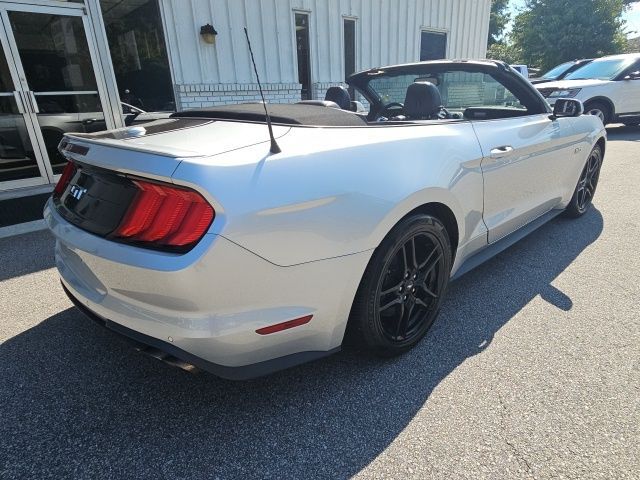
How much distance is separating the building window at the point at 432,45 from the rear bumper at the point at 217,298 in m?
10.8

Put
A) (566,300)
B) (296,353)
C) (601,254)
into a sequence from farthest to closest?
(601,254)
(566,300)
(296,353)

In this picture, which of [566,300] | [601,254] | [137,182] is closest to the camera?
[137,182]

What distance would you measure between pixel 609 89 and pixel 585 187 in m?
7.22

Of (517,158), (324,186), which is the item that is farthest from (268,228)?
(517,158)

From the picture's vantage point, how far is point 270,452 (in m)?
1.64

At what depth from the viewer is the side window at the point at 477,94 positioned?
10.3ft

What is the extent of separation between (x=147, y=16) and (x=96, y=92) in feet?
5.89

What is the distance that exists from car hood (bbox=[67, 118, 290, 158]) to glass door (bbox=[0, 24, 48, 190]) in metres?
4.63

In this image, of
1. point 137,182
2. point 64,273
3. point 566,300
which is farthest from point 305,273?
point 566,300

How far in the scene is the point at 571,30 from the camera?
22484mm

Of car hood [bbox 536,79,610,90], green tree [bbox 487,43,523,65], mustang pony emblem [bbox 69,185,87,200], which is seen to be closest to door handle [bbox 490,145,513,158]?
mustang pony emblem [bbox 69,185,87,200]

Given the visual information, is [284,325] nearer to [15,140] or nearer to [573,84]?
[15,140]

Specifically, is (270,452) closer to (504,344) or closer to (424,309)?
(424,309)

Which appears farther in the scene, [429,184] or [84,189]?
[429,184]
